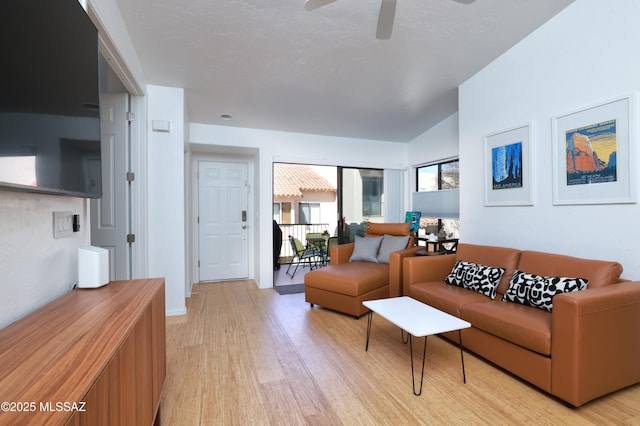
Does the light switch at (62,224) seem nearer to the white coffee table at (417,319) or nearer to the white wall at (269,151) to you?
the white coffee table at (417,319)

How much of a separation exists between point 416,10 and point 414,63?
29.1 inches

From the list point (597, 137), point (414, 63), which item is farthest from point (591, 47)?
point (414, 63)

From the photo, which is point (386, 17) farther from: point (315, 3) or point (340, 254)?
point (340, 254)

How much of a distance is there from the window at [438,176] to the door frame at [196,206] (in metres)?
2.93

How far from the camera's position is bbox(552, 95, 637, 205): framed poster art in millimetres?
2098

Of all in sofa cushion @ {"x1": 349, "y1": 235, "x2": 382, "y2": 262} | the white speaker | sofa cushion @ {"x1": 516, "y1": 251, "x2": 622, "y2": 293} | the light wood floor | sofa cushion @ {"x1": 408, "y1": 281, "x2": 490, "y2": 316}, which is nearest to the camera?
the white speaker

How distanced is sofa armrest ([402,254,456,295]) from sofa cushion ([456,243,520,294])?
15 cm

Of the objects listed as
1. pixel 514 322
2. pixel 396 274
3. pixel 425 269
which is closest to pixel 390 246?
pixel 396 274

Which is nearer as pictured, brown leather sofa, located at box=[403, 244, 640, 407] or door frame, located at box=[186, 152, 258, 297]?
brown leather sofa, located at box=[403, 244, 640, 407]

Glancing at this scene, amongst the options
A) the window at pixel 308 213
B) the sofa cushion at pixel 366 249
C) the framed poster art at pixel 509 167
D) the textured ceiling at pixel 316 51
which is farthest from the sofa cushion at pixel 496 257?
the window at pixel 308 213

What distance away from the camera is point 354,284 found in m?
3.13

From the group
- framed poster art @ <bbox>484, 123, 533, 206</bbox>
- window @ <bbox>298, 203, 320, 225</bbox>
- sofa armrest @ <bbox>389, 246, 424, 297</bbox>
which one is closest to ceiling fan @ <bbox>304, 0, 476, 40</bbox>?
framed poster art @ <bbox>484, 123, 533, 206</bbox>

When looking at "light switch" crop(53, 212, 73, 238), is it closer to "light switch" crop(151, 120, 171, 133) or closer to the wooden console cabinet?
the wooden console cabinet

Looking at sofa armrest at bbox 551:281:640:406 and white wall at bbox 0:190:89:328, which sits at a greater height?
white wall at bbox 0:190:89:328
